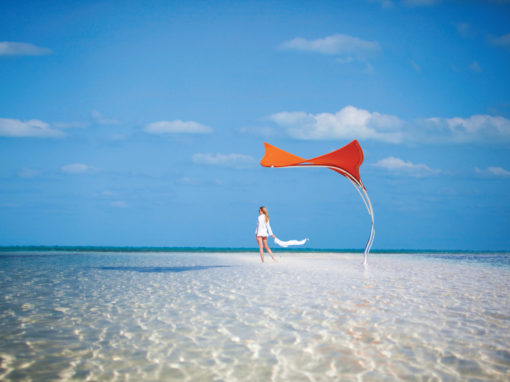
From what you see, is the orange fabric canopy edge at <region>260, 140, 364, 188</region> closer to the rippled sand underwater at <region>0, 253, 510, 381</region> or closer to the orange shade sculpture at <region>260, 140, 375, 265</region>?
the orange shade sculpture at <region>260, 140, 375, 265</region>

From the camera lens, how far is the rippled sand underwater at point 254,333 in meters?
3.57

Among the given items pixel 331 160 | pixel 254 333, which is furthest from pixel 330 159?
pixel 254 333

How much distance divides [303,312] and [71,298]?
3912 millimetres

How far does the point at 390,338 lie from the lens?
458 centimetres

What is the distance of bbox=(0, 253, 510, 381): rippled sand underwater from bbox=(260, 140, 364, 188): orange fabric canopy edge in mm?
5192

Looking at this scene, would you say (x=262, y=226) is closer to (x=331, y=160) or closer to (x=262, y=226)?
(x=262, y=226)

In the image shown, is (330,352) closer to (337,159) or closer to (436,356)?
(436,356)

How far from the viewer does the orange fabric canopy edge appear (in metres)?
Result: 13.0

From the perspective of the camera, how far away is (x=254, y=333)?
4766mm

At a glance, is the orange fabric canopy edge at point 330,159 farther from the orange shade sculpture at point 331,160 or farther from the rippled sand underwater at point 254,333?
the rippled sand underwater at point 254,333

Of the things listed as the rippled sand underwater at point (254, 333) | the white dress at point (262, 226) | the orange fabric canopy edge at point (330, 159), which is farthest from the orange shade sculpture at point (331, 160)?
the rippled sand underwater at point (254, 333)

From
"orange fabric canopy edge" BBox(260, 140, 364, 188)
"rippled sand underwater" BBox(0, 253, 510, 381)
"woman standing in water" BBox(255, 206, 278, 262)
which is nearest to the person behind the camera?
"rippled sand underwater" BBox(0, 253, 510, 381)

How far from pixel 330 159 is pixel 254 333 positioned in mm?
9774

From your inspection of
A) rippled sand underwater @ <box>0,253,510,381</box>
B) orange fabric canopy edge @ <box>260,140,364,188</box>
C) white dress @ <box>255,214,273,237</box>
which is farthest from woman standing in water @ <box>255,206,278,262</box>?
rippled sand underwater @ <box>0,253,510,381</box>
